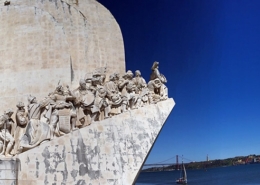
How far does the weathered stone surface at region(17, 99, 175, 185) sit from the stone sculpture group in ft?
1.36

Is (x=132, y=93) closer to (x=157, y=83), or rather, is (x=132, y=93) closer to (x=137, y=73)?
(x=137, y=73)

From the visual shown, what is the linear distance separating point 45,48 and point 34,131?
3958 mm

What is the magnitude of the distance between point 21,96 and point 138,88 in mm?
3683

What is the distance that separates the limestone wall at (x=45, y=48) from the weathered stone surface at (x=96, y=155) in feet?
9.12

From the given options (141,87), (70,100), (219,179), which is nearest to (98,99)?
(70,100)

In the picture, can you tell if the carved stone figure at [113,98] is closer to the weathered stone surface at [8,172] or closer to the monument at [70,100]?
the monument at [70,100]

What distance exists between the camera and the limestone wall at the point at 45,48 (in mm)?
11648

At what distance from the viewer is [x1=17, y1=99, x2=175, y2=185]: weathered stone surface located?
8.25 m

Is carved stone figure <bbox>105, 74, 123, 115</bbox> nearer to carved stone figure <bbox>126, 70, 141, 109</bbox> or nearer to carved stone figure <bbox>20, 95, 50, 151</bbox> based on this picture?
carved stone figure <bbox>126, 70, 141, 109</bbox>

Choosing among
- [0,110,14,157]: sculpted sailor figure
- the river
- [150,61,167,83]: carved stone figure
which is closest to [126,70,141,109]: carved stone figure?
[150,61,167,83]: carved stone figure

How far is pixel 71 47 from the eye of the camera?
43.3ft

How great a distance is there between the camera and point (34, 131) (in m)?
8.73

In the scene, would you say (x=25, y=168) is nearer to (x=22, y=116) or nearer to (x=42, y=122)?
(x=42, y=122)

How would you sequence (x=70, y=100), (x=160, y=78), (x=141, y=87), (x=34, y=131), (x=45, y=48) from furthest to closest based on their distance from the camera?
(x=160, y=78) < (x=141, y=87) < (x=45, y=48) < (x=70, y=100) < (x=34, y=131)
